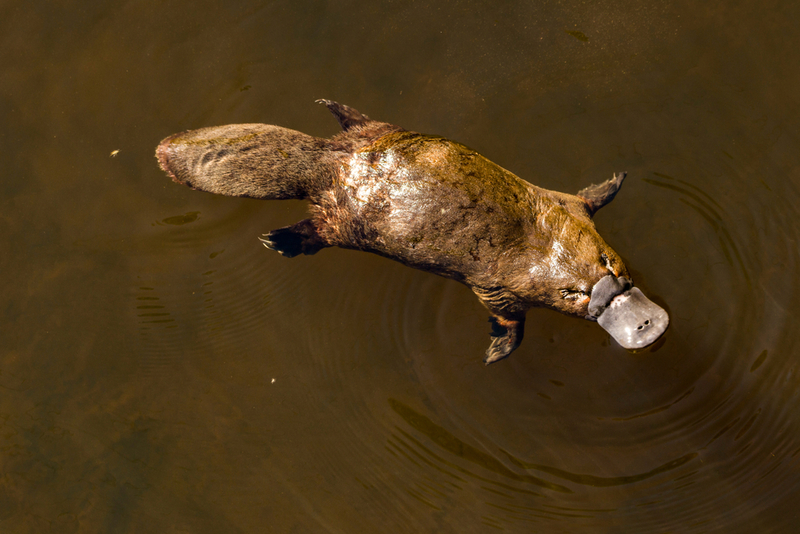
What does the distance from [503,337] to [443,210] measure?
1249 millimetres

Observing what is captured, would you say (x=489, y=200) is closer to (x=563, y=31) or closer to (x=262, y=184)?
(x=262, y=184)

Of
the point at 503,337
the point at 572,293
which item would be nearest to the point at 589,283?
the point at 572,293

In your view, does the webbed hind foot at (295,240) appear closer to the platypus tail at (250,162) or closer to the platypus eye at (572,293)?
the platypus tail at (250,162)

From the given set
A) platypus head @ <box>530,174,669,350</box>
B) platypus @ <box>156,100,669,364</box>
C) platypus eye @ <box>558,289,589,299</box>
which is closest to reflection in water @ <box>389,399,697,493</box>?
platypus @ <box>156,100,669,364</box>

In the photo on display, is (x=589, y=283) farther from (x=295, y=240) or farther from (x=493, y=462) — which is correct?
(x=295, y=240)

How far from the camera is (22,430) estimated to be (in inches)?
164

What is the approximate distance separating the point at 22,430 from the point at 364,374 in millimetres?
2815

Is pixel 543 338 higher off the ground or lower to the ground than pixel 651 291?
lower

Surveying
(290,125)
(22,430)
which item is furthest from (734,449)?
(22,430)

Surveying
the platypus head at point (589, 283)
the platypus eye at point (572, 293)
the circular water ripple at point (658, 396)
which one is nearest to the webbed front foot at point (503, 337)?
the circular water ripple at point (658, 396)

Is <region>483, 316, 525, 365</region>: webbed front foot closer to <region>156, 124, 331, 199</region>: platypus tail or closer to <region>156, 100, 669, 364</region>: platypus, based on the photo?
<region>156, 100, 669, 364</region>: platypus

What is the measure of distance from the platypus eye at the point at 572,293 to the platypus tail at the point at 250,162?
1.61 meters

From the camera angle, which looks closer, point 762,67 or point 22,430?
point 762,67

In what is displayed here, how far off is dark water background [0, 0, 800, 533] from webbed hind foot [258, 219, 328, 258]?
1.04 ft
